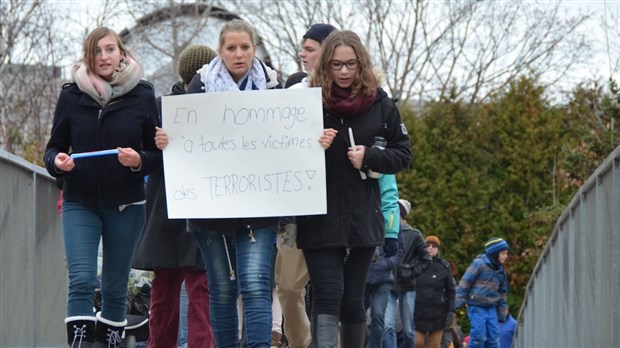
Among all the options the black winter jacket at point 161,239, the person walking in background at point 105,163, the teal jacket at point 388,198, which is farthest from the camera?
the teal jacket at point 388,198

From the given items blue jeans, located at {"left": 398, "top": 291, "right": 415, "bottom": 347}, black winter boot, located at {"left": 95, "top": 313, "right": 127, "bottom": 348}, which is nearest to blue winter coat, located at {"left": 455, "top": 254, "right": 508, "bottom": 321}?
blue jeans, located at {"left": 398, "top": 291, "right": 415, "bottom": 347}

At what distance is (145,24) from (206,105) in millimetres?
36258

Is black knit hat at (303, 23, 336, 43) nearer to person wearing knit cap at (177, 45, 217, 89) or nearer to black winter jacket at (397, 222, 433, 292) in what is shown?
person wearing knit cap at (177, 45, 217, 89)

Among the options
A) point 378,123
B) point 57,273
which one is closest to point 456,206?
point 57,273

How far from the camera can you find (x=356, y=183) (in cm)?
826

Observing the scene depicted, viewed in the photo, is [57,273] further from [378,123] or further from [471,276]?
[471,276]

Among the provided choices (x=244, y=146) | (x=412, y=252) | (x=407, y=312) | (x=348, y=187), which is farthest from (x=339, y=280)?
(x=407, y=312)

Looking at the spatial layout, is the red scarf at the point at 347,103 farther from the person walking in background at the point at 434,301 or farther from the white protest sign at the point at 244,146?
the person walking in background at the point at 434,301

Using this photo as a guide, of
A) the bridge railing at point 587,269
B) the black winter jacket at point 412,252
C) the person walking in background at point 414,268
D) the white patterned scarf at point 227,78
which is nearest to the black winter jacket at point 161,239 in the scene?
the white patterned scarf at point 227,78

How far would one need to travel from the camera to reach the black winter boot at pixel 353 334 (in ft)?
27.6

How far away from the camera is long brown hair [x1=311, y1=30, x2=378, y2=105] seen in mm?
8242

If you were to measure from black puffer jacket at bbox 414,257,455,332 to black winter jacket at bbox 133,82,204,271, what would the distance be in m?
10.2

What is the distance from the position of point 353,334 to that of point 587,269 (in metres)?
2.32

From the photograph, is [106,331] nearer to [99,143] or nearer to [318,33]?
[99,143]
